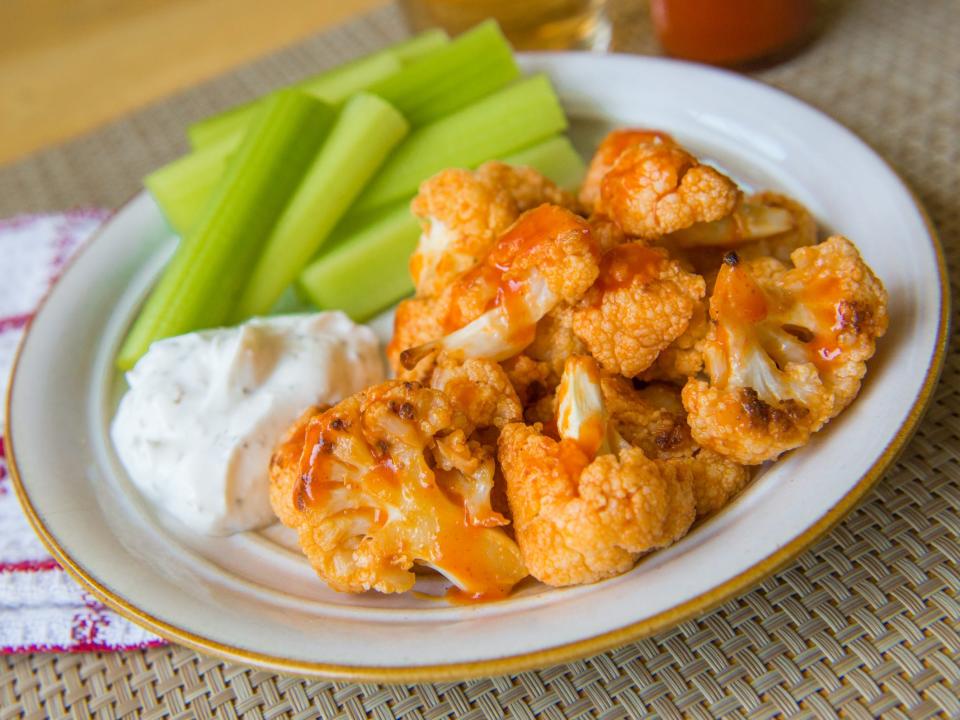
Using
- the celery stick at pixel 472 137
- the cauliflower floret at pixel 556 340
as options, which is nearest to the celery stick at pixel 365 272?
the celery stick at pixel 472 137

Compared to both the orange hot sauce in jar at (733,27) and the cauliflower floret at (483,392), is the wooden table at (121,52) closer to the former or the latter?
the orange hot sauce in jar at (733,27)

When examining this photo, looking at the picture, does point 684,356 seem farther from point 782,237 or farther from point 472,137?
point 472,137

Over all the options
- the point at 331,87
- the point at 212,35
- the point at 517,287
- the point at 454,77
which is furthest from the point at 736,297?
the point at 212,35

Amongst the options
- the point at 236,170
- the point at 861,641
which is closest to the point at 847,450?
the point at 861,641

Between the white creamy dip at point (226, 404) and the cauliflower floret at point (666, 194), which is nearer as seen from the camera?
the cauliflower floret at point (666, 194)

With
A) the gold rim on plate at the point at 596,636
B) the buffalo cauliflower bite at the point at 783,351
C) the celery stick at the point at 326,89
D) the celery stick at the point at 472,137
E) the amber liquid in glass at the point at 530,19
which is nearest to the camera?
the gold rim on plate at the point at 596,636

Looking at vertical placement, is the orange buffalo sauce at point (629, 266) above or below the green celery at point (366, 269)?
above

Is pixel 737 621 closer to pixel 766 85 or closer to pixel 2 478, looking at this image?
pixel 766 85
